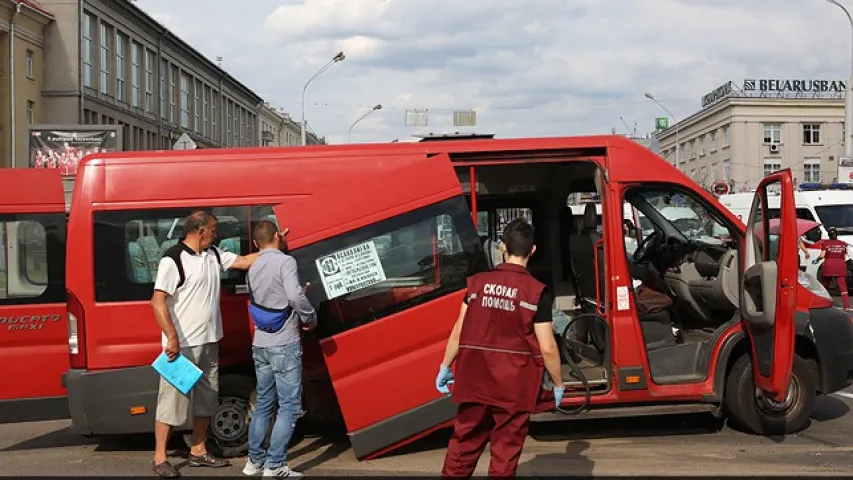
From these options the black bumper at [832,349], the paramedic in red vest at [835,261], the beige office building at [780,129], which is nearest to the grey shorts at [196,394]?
the black bumper at [832,349]

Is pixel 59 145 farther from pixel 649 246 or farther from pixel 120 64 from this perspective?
pixel 120 64

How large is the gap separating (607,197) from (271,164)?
109 inches

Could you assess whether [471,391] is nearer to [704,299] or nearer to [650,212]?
[704,299]

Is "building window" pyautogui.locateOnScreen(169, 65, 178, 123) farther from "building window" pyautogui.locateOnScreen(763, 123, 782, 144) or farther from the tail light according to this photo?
the tail light

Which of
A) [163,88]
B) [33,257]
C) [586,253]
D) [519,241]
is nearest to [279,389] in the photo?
[519,241]

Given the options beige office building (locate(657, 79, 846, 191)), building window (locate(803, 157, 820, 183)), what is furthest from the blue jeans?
building window (locate(803, 157, 820, 183))

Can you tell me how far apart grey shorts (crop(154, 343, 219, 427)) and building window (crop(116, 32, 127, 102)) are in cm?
4450

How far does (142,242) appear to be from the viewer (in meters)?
6.75

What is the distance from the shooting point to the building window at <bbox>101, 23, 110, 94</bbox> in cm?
4559

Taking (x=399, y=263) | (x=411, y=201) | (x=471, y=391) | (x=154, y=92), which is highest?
(x=154, y=92)

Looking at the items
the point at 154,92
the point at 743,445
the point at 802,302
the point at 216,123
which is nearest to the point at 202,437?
the point at 743,445

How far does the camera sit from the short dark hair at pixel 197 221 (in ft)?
20.7

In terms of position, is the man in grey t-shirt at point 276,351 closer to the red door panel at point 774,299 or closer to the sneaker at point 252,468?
the sneaker at point 252,468

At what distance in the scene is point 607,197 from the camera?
7.13 meters
